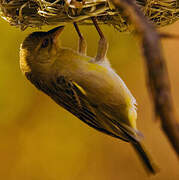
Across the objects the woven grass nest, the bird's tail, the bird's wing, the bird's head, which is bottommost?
the bird's tail

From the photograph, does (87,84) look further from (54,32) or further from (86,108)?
(54,32)

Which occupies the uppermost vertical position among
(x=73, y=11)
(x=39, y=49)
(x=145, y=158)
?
(x=73, y=11)

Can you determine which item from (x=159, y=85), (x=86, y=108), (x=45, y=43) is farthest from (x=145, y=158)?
(x=159, y=85)

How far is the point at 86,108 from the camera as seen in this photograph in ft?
4.95

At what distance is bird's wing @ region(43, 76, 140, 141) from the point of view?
147 centimetres

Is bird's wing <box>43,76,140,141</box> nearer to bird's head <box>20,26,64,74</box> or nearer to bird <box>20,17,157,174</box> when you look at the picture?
bird <box>20,17,157,174</box>

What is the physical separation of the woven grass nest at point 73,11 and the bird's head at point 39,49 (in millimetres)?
188

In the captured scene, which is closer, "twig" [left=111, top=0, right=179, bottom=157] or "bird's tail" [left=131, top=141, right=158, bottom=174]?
"twig" [left=111, top=0, right=179, bottom=157]

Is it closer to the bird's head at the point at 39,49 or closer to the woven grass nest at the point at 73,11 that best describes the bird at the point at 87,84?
the bird's head at the point at 39,49

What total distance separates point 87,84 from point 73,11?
46 cm

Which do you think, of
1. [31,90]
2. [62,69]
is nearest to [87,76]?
[62,69]

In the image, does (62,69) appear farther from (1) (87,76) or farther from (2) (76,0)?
(2) (76,0)

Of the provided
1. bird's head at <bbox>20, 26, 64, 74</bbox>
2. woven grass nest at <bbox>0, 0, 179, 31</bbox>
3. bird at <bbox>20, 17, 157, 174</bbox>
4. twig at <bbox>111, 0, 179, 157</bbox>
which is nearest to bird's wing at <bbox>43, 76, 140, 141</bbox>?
bird at <bbox>20, 17, 157, 174</bbox>

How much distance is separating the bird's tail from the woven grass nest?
0.49 m
